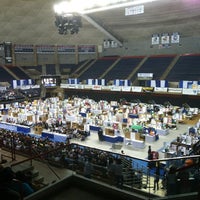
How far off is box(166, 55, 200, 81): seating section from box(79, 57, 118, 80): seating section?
11.5m

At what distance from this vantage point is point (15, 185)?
4.68 m

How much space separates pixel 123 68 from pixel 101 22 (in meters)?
7.85

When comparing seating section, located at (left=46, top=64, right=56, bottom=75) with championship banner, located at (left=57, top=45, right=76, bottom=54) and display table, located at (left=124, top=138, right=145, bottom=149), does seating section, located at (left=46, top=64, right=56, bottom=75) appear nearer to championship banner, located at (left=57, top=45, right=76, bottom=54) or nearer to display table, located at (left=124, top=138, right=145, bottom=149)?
championship banner, located at (left=57, top=45, right=76, bottom=54)

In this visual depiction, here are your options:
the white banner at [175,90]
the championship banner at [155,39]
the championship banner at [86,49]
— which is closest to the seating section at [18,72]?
the championship banner at [86,49]

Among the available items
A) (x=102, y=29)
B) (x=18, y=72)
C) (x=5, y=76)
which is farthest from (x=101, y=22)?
(x=5, y=76)

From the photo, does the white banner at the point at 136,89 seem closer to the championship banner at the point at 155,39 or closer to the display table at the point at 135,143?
the championship banner at the point at 155,39

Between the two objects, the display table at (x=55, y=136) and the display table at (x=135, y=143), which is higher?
the display table at (x=55, y=136)

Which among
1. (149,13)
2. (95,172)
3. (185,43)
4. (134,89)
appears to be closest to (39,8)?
(149,13)

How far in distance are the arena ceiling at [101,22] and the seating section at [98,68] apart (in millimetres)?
4053

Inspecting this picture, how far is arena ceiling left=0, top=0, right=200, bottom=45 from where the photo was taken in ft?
88.8

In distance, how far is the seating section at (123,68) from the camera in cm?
3700

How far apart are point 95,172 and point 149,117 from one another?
1738 cm

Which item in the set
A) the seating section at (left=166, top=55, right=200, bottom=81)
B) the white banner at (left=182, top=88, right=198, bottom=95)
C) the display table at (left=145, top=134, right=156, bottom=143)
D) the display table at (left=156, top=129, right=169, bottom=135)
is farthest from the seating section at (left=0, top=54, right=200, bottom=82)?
the display table at (left=145, top=134, right=156, bottom=143)

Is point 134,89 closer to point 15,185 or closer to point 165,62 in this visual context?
point 165,62
